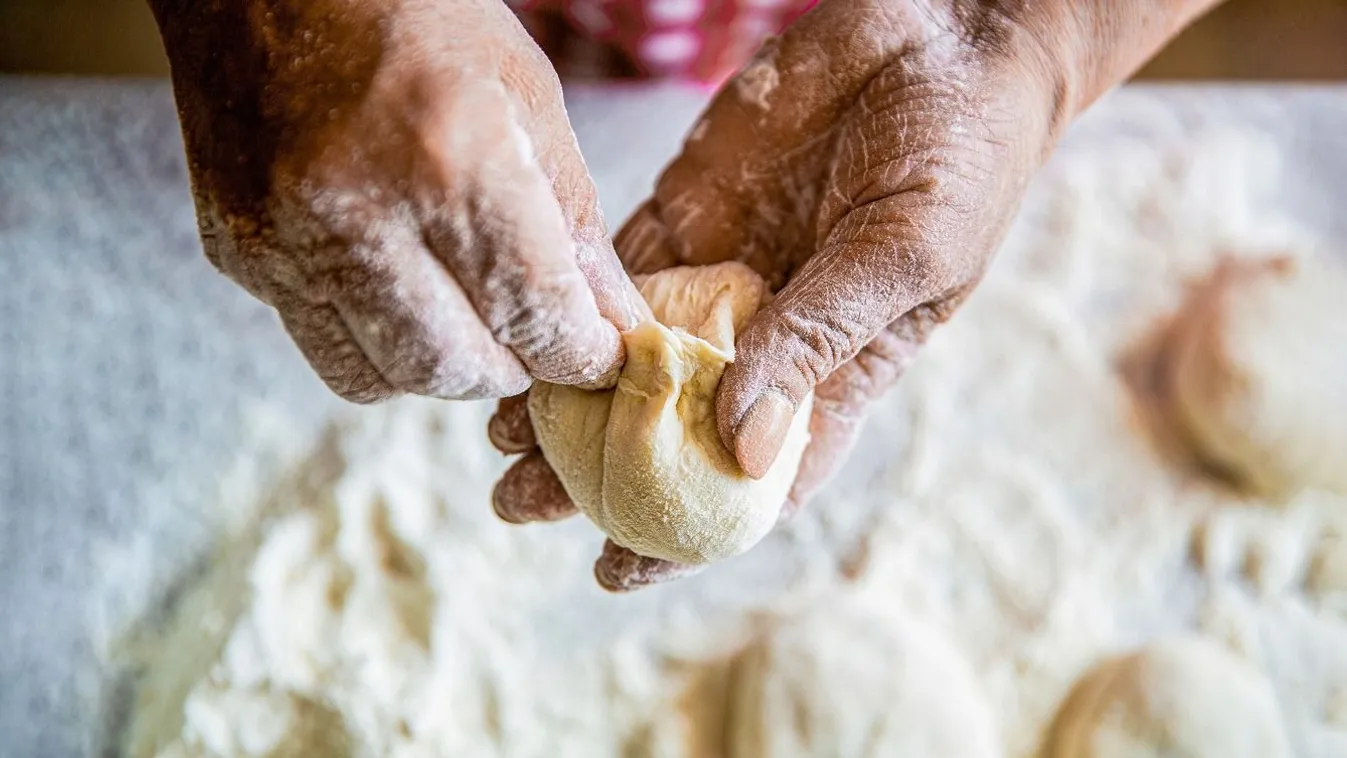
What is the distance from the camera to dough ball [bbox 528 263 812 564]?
973 mm

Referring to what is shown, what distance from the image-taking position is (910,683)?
1588mm

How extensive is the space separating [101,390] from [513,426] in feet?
3.28

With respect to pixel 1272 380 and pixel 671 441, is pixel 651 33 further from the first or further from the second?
pixel 1272 380

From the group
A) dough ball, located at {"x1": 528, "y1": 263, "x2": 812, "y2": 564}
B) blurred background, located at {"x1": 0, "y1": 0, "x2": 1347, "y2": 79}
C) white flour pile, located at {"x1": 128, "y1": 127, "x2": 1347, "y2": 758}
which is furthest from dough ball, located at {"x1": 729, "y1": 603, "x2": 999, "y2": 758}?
blurred background, located at {"x1": 0, "y1": 0, "x2": 1347, "y2": 79}

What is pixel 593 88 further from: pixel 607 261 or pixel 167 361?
pixel 607 261

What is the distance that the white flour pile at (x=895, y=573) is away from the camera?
1537 millimetres

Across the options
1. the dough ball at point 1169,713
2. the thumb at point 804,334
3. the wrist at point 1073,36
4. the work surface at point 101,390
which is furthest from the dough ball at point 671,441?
the dough ball at point 1169,713

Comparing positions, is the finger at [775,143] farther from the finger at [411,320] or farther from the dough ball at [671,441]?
the finger at [411,320]

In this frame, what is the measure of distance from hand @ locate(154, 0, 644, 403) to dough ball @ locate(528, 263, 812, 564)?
11 cm

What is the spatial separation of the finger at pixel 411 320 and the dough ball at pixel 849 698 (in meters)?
0.95

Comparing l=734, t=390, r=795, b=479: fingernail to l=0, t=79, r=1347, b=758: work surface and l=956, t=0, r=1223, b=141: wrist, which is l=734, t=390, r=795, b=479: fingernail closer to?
l=956, t=0, r=1223, b=141: wrist

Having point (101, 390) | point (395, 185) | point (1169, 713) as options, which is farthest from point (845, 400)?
point (101, 390)

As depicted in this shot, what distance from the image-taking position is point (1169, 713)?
66.0 inches

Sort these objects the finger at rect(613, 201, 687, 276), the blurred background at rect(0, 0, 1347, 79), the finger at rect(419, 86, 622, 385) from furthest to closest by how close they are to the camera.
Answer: the blurred background at rect(0, 0, 1347, 79)
the finger at rect(613, 201, 687, 276)
the finger at rect(419, 86, 622, 385)
